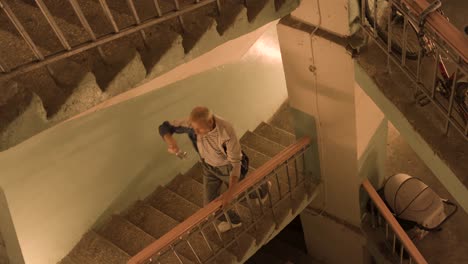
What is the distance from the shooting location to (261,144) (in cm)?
607

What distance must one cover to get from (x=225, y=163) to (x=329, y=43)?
1327 millimetres

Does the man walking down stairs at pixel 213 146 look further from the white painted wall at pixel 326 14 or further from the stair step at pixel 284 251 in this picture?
the stair step at pixel 284 251

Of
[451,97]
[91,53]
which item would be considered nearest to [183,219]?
[91,53]

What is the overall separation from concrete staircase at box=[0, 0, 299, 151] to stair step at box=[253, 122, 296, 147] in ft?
A: 9.04

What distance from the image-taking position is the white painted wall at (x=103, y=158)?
185 inches

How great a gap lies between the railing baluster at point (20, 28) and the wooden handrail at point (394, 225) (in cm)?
357

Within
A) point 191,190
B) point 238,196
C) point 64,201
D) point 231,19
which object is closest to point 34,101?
point 231,19

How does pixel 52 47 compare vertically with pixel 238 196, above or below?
above

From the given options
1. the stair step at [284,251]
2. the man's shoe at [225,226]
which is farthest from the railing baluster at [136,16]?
the stair step at [284,251]

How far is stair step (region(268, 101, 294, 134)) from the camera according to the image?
6.46 metres

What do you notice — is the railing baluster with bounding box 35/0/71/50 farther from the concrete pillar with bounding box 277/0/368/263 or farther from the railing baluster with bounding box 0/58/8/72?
the concrete pillar with bounding box 277/0/368/263

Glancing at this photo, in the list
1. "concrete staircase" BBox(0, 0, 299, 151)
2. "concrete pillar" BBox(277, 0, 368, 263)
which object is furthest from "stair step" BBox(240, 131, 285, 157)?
"concrete staircase" BBox(0, 0, 299, 151)

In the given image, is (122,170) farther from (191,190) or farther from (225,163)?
(225,163)

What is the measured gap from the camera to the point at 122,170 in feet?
18.2
